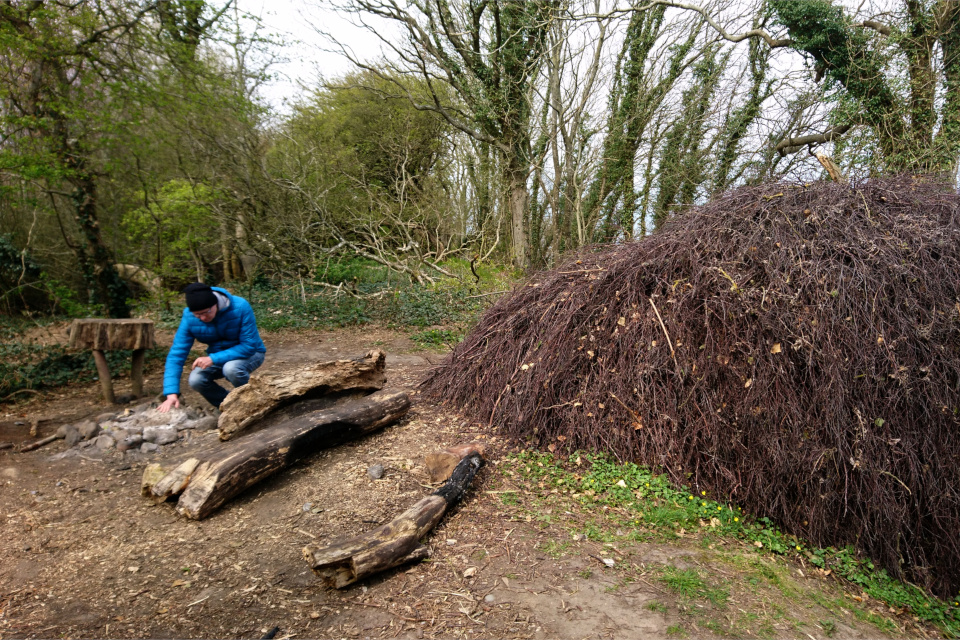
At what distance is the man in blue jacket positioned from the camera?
13.8 feet

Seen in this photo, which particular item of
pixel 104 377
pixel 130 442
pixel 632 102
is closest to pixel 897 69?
pixel 632 102

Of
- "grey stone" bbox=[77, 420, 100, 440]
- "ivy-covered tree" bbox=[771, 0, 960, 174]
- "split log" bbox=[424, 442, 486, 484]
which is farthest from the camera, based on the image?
"ivy-covered tree" bbox=[771, 0, 960, 174]

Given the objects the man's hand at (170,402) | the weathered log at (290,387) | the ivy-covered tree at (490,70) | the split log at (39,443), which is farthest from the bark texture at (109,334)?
the ivy-covered tree at (490,70)

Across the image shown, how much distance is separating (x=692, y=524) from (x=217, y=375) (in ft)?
14.3

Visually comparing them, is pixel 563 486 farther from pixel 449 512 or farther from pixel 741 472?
pixel 741 472

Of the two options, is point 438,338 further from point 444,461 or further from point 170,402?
point 444,461

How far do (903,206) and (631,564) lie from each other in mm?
3503

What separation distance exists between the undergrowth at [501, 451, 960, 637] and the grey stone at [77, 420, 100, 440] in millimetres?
3876

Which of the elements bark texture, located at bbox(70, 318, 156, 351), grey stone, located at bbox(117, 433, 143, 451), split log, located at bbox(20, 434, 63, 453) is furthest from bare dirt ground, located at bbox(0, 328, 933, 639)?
bark texture, located at bbox(70, 318, 156, 351)

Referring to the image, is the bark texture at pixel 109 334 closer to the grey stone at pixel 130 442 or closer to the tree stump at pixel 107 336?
the tree stump at pixel 107 336

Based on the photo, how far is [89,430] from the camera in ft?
14.3

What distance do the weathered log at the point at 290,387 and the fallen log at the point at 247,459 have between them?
147mm

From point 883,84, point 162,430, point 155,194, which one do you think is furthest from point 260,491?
point 883,84

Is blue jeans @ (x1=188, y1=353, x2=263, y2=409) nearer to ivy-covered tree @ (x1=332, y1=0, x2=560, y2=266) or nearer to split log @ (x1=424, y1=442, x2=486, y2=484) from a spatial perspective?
split log @ (x1=424, y1=442, x2=486, y2=484)
